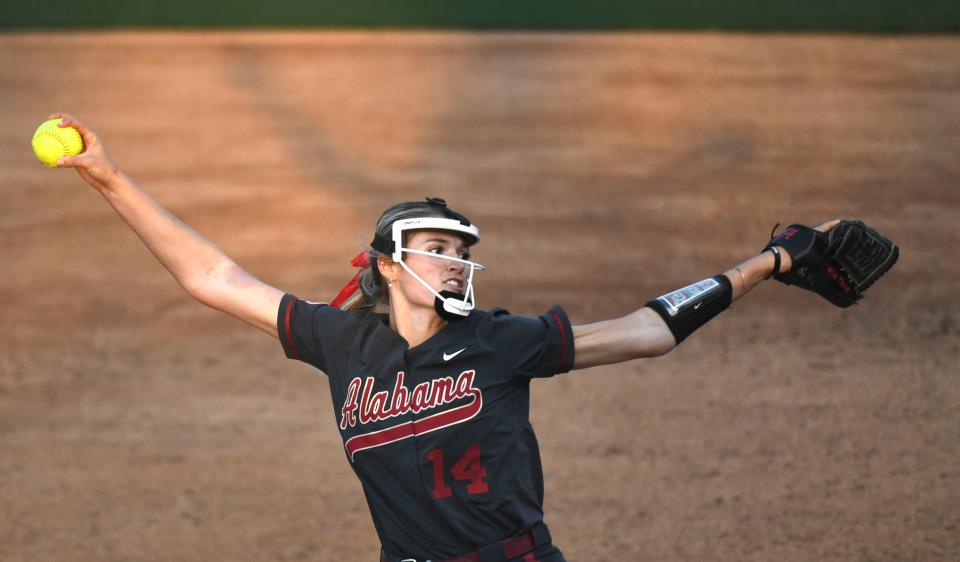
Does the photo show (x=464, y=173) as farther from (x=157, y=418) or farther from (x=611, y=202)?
(x=157, y=418)

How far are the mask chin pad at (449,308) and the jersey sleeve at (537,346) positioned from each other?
4.2 inches

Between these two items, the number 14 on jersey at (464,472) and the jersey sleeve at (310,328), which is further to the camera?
the jersey sleeve at (310,328)

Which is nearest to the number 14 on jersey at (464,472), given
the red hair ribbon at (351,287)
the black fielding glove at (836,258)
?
the red hair ribbon at (351,287)

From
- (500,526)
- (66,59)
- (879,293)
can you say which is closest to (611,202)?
(879,293)

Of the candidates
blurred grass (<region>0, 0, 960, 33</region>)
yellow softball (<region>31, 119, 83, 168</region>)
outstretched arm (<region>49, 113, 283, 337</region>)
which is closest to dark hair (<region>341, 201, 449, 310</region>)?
outstretched arm (<region>49, 113, 283, 337</region>)

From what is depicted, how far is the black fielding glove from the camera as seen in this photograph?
3.53 metres

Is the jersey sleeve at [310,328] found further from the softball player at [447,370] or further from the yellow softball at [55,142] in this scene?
the yellow softball at [55,142]

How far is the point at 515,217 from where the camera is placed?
34.1 feet

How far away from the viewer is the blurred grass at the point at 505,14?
13164 millimetres

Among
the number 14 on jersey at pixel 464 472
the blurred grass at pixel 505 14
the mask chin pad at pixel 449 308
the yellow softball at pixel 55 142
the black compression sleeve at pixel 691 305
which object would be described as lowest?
the number 14 on jersey at pixel 464 472

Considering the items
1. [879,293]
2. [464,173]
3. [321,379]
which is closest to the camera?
[321,379]

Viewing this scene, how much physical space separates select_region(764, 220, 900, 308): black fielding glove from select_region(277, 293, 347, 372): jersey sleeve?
1.25 meters

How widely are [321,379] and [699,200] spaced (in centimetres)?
395

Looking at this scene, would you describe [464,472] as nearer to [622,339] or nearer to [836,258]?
[622,339]
